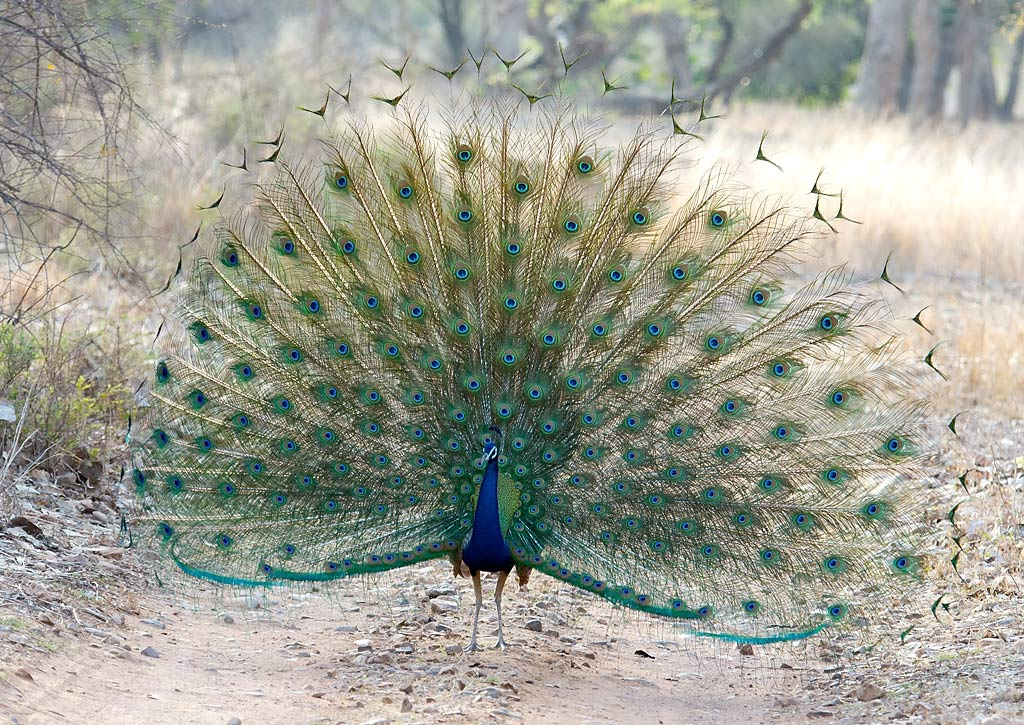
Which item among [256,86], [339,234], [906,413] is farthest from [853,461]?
[256,86]

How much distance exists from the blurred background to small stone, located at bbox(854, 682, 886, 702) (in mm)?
2325

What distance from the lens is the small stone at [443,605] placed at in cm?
709

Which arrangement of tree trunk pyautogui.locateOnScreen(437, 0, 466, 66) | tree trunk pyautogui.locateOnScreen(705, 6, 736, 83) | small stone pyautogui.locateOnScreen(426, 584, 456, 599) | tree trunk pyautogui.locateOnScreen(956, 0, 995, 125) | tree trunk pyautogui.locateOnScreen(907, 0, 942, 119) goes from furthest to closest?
tree trunk pyautogui.locateOnScreen(437, 0, 466, 66) < tree trunk pyautogui.locateOnScreen(705, 6, 736, 83) < tree trunk pyautogui.locateOnScreen(956, 0, 995, 125) < tree trunk pyautogui.locateOnScreen(907, 0, 942, 119) < small stone pyautogui.locateOnScreen(426, 584, 456, 599)

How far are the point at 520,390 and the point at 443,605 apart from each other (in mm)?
1764

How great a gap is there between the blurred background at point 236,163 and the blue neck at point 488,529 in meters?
1.74

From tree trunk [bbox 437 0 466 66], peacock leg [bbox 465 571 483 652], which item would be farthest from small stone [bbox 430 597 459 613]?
tree trunk [bbox 437 0 466 66]

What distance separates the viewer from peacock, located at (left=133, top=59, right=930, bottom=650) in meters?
5.82

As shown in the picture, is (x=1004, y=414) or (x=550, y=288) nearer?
(x=550, y=288)

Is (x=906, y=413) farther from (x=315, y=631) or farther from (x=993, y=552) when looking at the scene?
(x=315, y=631)

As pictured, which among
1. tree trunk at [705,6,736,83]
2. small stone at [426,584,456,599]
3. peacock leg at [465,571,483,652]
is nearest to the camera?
peacock leg at [465,571,483,652]

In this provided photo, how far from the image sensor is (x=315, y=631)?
6711 mm

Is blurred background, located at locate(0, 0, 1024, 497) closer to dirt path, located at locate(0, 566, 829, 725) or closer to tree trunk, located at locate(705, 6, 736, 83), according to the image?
tree trunk, located at locate(705, 6, 736, 83)

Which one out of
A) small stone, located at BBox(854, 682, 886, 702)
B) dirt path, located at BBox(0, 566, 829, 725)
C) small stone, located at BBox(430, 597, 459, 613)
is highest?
small stone, located at BBox(430, 597, 459, 613)

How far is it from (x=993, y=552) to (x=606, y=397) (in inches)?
115
